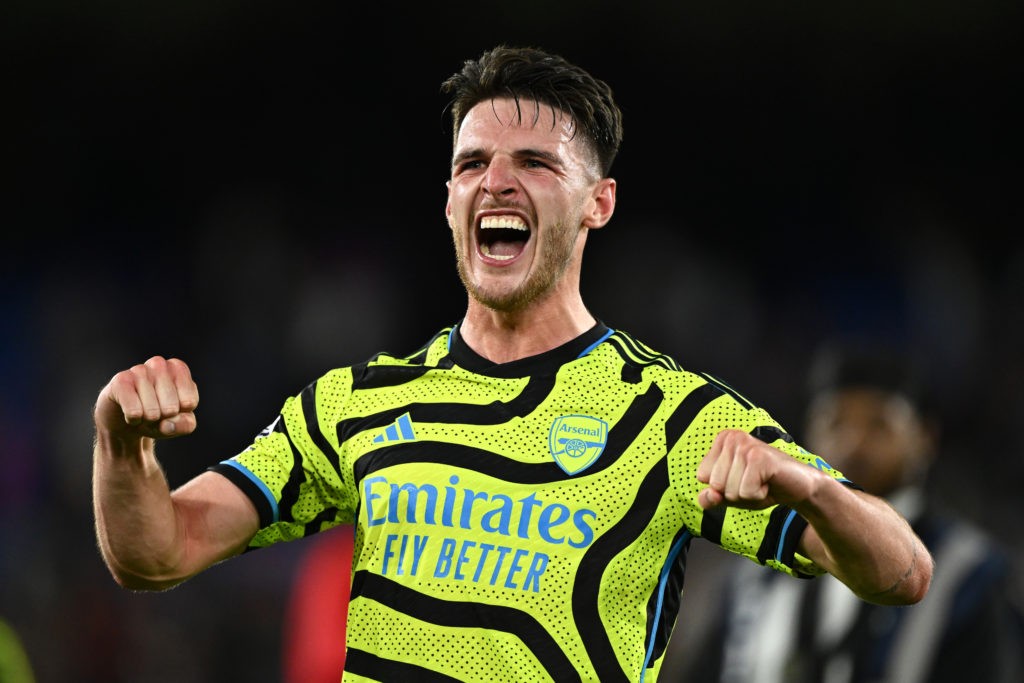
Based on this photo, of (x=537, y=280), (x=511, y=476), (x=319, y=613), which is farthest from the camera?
(x=319, y=613)

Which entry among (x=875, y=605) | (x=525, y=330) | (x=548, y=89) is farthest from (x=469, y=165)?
(x=875, y=605)

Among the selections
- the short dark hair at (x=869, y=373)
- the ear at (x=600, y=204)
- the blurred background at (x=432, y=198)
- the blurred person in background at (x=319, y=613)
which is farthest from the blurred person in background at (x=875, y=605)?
the blurred background at (x=432, y=198)

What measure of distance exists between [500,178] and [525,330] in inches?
14.2

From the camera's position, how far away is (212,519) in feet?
9.93

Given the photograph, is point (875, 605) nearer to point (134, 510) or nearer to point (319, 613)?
point (134, 510)

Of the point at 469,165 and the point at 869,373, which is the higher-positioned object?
the point at 469,165

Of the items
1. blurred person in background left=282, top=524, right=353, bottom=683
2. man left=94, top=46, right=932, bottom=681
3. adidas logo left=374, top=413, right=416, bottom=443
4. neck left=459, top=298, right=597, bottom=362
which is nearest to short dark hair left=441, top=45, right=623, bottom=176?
man left=94, top=46, right=932, bottom=681

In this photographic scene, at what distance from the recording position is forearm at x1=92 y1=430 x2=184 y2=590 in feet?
9.16

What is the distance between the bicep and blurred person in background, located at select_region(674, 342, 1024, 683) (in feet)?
9.33

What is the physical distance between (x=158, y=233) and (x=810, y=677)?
612cm

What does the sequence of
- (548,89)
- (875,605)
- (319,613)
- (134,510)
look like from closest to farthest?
1. (134,510)
2. (548,89)
3. (875,605)
4. (319,613)

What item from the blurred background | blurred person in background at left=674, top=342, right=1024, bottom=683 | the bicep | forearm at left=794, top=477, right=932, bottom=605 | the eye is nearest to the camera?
forearm at left=794, top=477, right=932, bottom=605

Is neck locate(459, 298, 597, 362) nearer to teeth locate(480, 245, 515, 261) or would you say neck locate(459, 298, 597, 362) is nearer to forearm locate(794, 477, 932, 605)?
teeth locate(480, 245, 515, 261)

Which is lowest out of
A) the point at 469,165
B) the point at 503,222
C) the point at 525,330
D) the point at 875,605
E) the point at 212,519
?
the point at 875,605
